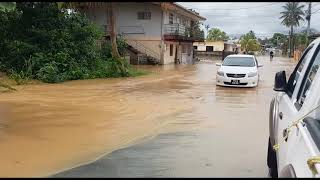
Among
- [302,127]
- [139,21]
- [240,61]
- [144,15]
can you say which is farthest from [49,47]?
[302,127]

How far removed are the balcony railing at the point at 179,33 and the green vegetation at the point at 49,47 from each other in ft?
46.1

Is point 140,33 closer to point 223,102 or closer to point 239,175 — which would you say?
point 223,102

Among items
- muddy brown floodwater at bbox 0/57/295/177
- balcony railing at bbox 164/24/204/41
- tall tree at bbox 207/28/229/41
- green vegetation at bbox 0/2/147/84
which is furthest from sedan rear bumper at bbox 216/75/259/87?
tall tree at bbox 207/28/229/41

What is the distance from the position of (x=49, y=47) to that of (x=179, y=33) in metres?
20.1

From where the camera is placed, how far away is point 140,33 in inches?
1548

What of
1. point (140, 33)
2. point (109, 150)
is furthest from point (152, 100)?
point (140, 33)

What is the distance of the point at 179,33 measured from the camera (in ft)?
138

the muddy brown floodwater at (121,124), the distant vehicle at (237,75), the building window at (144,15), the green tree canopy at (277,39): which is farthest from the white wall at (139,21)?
the green tree canopy at (277,39)

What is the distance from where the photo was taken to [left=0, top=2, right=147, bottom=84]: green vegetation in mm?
22547

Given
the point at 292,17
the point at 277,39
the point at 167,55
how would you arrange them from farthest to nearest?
the point at 277,39, the point at 292,17, the point at 167,55

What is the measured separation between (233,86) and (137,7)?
20.7m

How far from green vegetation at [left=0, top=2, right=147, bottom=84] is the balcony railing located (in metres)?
14.0

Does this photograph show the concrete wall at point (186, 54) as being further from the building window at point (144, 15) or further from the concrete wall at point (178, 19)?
the building window at point (144, 15)

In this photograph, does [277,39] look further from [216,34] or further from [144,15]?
[144,15]
